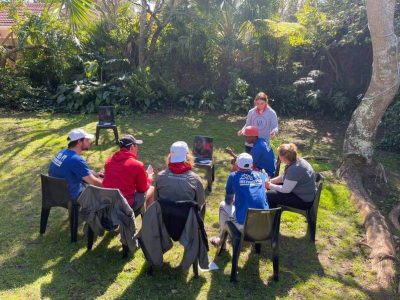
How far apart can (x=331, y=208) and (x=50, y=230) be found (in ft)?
13.8

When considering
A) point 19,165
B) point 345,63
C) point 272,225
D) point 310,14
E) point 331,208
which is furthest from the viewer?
point 345,63

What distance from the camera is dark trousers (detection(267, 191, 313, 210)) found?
5.04 m

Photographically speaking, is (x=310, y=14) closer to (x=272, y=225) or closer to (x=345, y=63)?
(x=345, y=63)

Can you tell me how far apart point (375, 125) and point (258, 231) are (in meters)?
4.18

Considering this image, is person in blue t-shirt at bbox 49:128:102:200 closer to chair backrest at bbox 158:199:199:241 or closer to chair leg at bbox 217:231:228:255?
chair backrest at bbox 158:199:199:241

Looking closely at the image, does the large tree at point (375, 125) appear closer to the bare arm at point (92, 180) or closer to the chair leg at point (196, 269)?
the chair leg at point (196, 269)

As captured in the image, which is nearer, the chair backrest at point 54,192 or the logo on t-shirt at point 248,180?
the logo on t-shirt at point 248,180

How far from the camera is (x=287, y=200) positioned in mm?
5055

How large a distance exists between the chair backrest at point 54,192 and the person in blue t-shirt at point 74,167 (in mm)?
77

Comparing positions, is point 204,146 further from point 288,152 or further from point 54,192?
point 54,192

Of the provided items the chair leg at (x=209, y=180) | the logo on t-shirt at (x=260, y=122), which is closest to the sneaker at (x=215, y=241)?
the chair leg at (x=209, y=180)

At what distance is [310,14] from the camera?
12.1 metres

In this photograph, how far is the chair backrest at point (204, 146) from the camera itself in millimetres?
6770

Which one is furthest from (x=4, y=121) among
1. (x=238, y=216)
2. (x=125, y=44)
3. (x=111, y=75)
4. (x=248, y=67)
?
(x=238, y=216)
